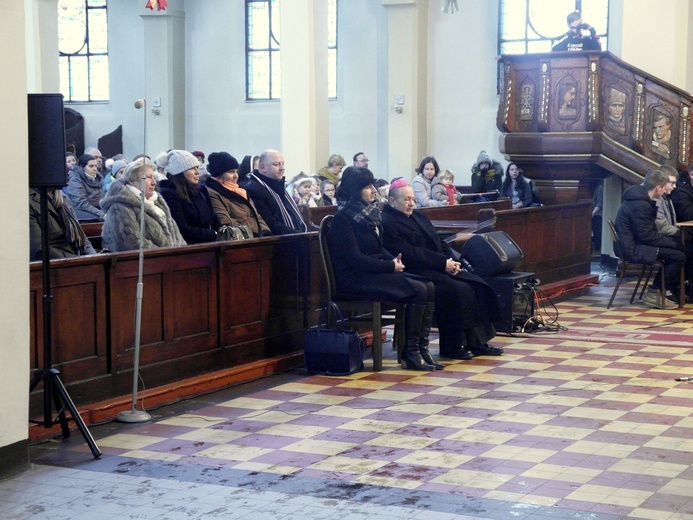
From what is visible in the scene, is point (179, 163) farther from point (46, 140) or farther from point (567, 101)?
point (567, 101)

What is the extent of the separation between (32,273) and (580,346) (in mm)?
4932

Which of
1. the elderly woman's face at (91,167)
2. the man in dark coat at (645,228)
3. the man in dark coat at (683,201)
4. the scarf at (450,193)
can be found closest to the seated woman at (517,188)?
the scarf at (450,193)

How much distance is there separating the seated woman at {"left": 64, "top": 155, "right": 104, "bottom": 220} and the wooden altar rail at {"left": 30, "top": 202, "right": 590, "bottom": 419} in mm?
4562

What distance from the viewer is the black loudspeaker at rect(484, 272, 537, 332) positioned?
9.91m

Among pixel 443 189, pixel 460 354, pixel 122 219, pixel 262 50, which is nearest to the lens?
pixel 122 219

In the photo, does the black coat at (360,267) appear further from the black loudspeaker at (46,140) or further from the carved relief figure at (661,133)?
the carved relief figure at (661,133)

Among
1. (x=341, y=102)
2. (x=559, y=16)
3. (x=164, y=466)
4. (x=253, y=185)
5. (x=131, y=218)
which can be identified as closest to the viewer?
(x=164, y=466)

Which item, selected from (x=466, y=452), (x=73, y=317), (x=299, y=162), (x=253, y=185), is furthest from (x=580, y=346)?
(x=299, y=162)

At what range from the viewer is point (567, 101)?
13.9 m

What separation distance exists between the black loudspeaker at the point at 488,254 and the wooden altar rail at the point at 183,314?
1.50m

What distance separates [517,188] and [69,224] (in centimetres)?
1016

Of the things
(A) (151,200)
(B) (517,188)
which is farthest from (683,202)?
(A) (151,200)

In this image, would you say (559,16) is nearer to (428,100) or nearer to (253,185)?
(428,100)

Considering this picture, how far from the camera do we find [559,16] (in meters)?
20.3
